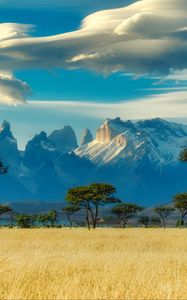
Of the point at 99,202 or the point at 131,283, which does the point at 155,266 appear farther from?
the point at 99,202

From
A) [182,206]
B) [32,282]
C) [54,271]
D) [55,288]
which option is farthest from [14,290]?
[182,206]

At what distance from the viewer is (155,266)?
2323cm

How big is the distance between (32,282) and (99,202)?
346 ft

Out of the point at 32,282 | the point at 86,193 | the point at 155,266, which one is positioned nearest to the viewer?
the point at 32,282

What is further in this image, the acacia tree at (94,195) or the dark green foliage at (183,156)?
the acacia tree at (94,195)

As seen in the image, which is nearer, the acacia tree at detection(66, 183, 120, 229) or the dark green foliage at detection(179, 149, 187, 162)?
the dark green foliage at detection(179, 149, 187, 162)

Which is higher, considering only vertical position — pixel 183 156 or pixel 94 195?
pixel 94 195

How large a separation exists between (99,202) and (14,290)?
108125 mm

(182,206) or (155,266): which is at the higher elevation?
(182,206)

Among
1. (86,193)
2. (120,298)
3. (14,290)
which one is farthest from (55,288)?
(86,193)

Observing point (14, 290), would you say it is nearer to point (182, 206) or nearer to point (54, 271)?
point (54, 271)

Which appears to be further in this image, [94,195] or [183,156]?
[94,195]

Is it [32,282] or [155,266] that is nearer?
[32,282]

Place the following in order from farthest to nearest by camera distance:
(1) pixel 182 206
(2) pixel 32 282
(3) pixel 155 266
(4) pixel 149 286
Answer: (1) pixel 182 206 < (3) pixel 155 266 < (2) pixel 32 282 < (4) pixel 149 286
